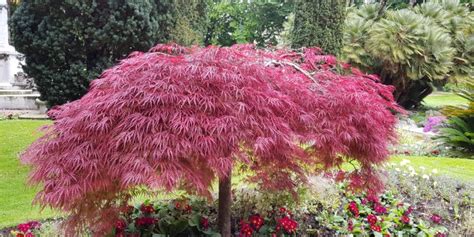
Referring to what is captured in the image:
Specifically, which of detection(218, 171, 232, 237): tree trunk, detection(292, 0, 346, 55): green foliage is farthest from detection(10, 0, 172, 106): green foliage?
detection(292, 0, 346, 55): green foliage

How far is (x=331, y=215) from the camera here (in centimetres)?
420

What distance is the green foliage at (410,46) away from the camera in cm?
1183

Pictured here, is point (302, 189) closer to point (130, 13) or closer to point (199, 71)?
point (199, 71)

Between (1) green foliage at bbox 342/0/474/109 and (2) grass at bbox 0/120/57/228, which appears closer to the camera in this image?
(2) grass at bbox 0/120/57/228

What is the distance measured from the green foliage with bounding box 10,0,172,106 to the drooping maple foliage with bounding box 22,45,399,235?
2320 millimetres

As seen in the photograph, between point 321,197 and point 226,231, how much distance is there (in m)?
1.26

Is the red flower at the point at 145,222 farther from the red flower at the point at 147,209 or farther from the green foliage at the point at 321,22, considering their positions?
the green foliage at the point at 321,22

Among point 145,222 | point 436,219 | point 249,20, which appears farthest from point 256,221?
point 249,20

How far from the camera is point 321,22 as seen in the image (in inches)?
348

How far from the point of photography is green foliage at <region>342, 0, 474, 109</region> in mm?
11828

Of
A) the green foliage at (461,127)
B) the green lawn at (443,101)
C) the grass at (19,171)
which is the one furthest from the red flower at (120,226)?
the green lawn at (443,101)

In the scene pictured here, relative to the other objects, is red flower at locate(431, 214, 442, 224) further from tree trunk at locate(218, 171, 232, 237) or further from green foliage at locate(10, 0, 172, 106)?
green foliage at locate(10, 0, 172, 106)

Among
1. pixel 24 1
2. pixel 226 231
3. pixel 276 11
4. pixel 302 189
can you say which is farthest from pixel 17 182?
pixel 276 11

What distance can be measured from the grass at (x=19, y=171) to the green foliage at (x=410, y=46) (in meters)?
5.66
